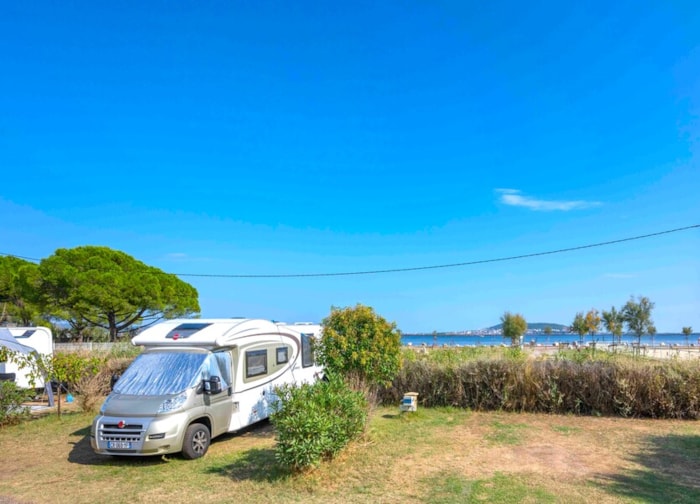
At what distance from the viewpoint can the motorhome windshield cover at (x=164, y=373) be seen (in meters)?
8.11

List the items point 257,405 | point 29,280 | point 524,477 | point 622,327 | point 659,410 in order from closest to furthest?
1. point 524,477
2. point 257,405
3. point 659,410
4. point 29,280
5. point 622,327

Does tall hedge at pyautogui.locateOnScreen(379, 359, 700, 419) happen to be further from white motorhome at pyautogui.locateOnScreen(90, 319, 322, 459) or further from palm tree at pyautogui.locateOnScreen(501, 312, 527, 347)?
palm tree at pyautogui.locateOnScreen(501, 312, 527, 347)

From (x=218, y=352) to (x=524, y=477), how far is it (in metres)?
5.37

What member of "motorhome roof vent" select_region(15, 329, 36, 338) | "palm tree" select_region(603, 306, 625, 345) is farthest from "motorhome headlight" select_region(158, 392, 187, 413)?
"palm tree" select_region(603, 306, 625, 345)

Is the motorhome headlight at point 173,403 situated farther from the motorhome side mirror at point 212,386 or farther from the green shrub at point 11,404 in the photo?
the green shrub at point 11,404

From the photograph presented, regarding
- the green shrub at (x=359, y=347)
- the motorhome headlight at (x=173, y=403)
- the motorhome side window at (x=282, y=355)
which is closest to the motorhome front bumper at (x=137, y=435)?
the motorhome headlight at (x=173, y=403)

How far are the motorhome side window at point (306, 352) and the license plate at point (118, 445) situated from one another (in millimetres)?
4863

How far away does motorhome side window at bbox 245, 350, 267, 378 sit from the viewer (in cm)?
946

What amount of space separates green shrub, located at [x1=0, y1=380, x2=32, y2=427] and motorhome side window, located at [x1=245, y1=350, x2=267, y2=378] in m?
5.95

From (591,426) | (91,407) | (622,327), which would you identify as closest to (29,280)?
(91,407)

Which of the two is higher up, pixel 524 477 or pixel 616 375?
pixel 616 375

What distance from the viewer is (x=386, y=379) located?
11039mm

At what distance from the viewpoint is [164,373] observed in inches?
330

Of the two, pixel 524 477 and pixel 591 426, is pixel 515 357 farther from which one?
pixel 524 477
